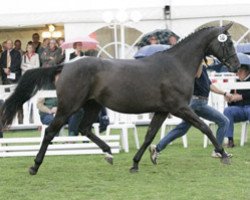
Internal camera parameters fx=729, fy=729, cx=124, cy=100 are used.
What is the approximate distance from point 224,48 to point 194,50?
403 millimetres

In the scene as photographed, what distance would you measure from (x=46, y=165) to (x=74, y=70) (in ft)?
5.46

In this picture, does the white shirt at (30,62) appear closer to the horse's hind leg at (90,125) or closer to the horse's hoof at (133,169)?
the horse's hind leg at (90,125)

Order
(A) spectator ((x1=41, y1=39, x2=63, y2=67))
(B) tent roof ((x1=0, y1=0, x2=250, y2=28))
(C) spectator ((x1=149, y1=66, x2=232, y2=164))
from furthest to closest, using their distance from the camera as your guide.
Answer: (B) tent roof ((x1=0, y1=0, x2=250, y2=28)) < (A) spectator ((x1=41, y1=39, x2=63, y2=67)) < (C) spectator ((x1=149, y1=66, x2=232, y2=164))

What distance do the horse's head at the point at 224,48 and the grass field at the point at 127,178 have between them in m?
1.35

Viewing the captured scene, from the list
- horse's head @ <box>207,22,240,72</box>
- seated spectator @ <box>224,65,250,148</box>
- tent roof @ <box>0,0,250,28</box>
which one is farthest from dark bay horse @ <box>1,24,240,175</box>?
tent roof @ <box>0,0,250,28</box>

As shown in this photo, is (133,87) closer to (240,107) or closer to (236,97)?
(236,97)

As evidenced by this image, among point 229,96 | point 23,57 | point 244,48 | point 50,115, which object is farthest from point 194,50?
point 23,57

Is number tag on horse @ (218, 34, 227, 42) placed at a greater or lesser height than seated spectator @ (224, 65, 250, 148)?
greater

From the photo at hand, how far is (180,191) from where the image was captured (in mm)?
7590

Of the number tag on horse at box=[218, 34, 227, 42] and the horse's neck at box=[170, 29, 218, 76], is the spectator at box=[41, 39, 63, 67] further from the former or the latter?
the number tag on horse at box=[218, 34, 227, 42]

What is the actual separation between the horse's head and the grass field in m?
1.35

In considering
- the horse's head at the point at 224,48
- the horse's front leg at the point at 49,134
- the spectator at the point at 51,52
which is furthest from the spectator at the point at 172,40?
the horse's front leg at the point at 49,134

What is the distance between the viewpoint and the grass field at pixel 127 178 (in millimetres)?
7445

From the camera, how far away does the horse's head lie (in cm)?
948
